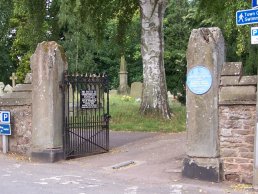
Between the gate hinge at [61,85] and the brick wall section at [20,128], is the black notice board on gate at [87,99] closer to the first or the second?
the gate hinge at [61,85]

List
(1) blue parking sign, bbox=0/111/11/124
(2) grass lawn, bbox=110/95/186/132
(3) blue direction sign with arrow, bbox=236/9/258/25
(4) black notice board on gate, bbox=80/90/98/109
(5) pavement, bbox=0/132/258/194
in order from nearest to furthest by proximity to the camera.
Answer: (3) blue direction sign with arrow, bbox=236/9/258/25 < (5) pavement, bbox=0/132/258/194 < (4) black notice board on gate, bbox=80/90/98/109 < (1) blue parking sign, bbox=0/111/11/124 < (2) grass lawn, bbox=110/95/186/132

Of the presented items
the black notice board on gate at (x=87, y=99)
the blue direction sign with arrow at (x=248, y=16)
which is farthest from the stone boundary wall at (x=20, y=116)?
the blue direction sign with arrow at (x=248, y=16)

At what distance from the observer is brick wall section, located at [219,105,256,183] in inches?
356

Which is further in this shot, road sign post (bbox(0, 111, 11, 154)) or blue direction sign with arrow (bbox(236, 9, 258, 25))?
road sign post (bbox(0, 111, 11, 154))

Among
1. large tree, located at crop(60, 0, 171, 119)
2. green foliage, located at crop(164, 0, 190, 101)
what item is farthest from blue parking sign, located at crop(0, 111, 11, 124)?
green foliage, located at crop(164, 0, 190, 101)

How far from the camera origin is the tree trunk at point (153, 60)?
18812mm

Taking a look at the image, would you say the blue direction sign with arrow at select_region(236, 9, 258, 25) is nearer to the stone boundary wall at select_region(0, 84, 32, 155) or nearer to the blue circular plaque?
the blue circular plaque

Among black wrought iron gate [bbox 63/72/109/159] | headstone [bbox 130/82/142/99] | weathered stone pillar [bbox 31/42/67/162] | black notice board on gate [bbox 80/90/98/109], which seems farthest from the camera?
headstone [bbox 130/82/142/99]

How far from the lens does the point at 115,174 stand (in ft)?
33.5

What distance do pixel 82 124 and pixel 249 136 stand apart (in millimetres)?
4788

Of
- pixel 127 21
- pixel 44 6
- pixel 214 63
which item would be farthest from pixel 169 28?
pixel 214 63

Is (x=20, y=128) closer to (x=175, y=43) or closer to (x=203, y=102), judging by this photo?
(x=203, y=102)

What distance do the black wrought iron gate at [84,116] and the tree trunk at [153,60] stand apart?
19.2 ft

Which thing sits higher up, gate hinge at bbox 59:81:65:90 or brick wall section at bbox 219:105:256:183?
gate hinge at bbox 59:81:65:90
